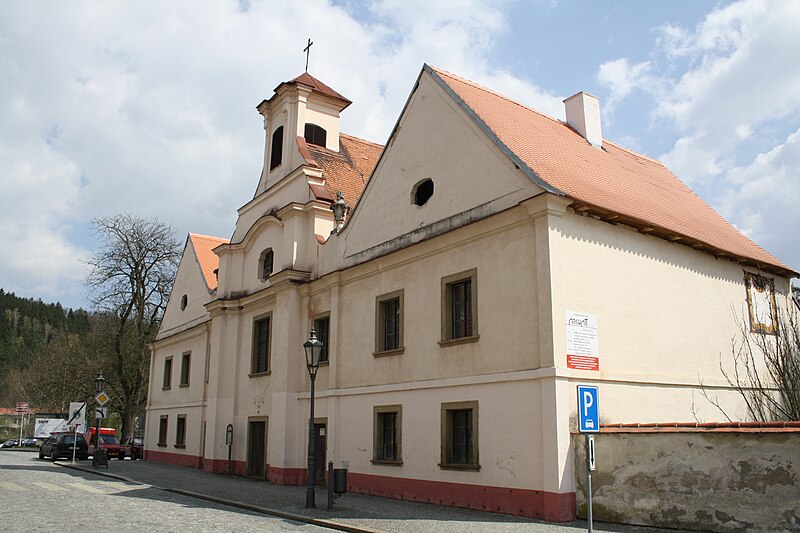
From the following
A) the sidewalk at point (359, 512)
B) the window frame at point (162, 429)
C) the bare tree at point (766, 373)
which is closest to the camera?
the sidewalk at point (359, 512)

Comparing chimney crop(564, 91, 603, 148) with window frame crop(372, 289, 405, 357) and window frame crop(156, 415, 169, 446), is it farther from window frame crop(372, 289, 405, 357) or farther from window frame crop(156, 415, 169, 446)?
window frame crop(156, 415, 169, 446)

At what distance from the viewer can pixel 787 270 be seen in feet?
66.9

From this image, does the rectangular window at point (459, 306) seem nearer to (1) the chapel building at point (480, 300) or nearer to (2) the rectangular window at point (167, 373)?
(1) the chapel building at point (480, 300)

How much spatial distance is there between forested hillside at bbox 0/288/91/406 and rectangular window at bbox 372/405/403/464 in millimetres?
83164

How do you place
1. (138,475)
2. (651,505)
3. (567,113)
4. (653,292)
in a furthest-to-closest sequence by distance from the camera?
1. (138,475)
2. (567,113)
3. (653,292)
4. (651,505)

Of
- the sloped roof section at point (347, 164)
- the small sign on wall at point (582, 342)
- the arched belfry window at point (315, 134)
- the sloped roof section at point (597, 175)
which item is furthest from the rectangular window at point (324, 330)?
the small sign on wall at point (582, 342)

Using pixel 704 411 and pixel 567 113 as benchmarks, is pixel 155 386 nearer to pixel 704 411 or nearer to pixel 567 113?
pixel 567 113

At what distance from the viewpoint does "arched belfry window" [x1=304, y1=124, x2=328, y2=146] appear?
2648 centimetres

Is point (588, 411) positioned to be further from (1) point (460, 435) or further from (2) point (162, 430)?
(2) point (162, 430)

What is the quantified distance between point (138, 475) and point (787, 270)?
22052 mm

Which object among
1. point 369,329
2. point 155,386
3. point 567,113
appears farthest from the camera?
point 155,386

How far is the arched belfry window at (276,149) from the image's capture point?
27.0 meters

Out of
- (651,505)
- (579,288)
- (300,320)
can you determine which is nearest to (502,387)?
(579,288)

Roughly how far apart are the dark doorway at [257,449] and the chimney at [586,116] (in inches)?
551
